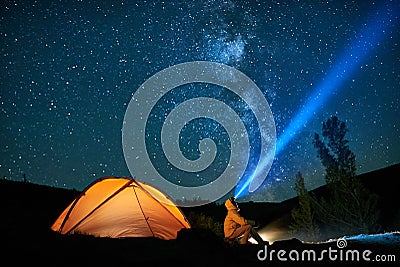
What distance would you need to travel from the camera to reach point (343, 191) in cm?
2305

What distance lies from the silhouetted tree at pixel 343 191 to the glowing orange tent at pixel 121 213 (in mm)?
15328

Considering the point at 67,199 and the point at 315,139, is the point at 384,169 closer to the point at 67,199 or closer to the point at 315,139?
the point at 315,139

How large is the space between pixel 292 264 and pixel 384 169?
5772 cm

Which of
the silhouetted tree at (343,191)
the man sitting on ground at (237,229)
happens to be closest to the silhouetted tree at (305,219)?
the silhouetted tree at (343,191)

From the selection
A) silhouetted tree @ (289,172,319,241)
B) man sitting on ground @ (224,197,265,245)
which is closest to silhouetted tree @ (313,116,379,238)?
silhouetted tree @ (289,172,319,241)

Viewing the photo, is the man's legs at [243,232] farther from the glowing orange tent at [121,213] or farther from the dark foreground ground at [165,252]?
the dark foreground ground at [165,252]

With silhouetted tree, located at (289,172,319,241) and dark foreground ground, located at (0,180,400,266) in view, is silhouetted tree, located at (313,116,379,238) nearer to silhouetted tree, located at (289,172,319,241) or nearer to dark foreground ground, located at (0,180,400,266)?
silhouetted tree, located at (289,172,319,241)

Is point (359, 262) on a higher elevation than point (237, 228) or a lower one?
lower

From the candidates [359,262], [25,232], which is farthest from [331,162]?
[25,232]

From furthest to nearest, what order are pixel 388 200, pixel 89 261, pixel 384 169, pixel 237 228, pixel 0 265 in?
pixel 384 169, pixel 388 200, pixel 237 228, pixel 89 261, pixel 0 265

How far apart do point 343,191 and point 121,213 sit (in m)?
17.5

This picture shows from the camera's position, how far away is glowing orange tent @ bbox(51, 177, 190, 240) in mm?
10047

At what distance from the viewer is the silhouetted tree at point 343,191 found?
2255cm

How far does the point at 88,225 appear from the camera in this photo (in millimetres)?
10172
